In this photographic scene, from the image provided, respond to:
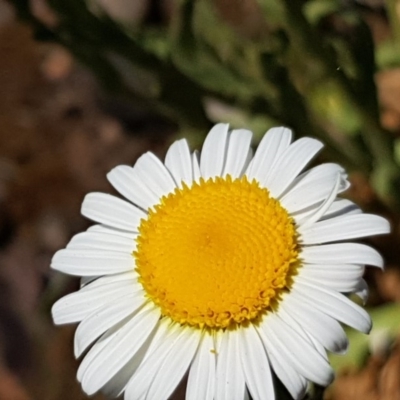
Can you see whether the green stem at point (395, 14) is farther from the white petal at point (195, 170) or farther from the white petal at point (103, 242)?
the white petal at point (103, 242)

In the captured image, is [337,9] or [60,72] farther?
[60,72]

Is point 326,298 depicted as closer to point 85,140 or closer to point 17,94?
point 85,140

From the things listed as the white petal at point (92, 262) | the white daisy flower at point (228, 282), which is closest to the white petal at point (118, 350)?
the white daisy flower at point (228, 282)

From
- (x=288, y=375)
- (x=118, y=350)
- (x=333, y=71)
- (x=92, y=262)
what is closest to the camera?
(x=288, y=375)

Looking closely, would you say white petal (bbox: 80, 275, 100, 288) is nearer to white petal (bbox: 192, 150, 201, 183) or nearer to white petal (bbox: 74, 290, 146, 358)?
white petal (bbox: 74, 290, 146, 358)

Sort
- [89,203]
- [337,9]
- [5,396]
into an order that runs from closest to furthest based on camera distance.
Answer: [89,203] < [337,9] < [5,396]

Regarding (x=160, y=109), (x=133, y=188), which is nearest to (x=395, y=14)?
(x=160, y=109)

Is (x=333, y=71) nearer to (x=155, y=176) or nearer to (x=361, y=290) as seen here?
(x=155, y=176)

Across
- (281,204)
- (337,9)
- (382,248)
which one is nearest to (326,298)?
(281,204)
